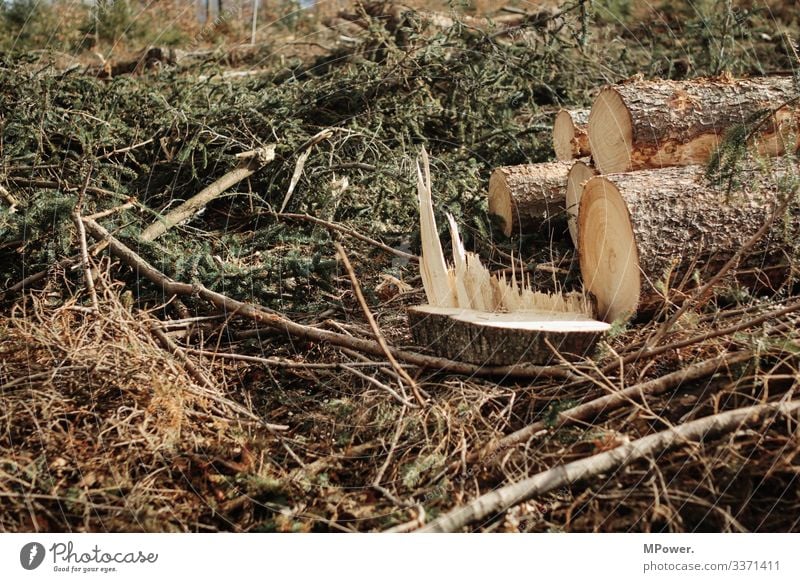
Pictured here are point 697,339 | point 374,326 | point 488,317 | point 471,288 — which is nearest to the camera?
point 374,326

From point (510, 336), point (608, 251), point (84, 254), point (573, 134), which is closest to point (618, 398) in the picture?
point (510, 336)

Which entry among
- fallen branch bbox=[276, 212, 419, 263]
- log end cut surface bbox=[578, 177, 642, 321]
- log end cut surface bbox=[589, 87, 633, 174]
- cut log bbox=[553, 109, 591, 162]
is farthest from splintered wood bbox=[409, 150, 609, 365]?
cut log bbox=[553, 109, 591, 162]

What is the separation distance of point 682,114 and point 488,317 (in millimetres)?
1523

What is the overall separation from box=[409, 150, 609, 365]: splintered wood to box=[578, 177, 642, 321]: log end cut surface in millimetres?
136

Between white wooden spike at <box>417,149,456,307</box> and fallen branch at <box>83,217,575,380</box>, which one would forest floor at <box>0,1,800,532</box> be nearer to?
fallen branch at <box>83,217,575,380</box>

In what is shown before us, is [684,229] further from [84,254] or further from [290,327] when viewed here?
[84,254]

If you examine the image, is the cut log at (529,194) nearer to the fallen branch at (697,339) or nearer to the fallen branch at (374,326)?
the fallen branch at (697,339)

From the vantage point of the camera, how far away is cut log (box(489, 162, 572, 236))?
4.18 meters

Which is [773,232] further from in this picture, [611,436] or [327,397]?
[327,397]

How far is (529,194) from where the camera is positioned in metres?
4.18

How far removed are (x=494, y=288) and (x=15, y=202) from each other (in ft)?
7.27

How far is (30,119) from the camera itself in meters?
4.24
